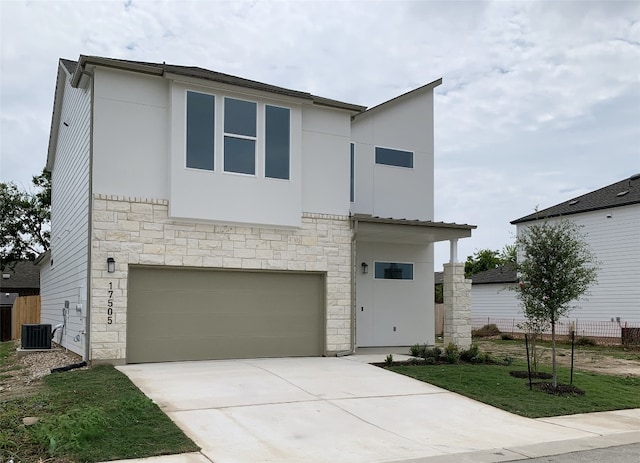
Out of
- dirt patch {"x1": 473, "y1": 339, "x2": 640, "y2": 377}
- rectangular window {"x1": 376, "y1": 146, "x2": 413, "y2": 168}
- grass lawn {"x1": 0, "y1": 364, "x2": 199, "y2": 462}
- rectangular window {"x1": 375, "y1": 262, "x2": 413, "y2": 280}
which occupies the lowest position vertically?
dirt patch {"x1": 473, "y1": 339, "x2": 640, "y2": 377}

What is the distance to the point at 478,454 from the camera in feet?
26.4

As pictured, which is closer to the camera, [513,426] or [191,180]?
[513,426]

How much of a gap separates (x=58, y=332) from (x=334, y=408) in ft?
40.9

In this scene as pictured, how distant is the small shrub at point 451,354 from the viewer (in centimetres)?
1584

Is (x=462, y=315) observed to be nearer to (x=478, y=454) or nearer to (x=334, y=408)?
(x=334, y=408)

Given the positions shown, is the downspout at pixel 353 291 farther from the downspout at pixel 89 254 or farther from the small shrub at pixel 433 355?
the downspout at pixel 89 254

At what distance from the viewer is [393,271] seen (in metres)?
19.3

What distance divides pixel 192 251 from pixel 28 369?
475 centimetres

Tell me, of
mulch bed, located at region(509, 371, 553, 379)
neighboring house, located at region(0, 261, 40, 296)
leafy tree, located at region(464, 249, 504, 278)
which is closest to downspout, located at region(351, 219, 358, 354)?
mulch bed, located at region(509, 371, 553, 379)

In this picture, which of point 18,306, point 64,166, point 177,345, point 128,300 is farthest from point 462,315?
point 18,306

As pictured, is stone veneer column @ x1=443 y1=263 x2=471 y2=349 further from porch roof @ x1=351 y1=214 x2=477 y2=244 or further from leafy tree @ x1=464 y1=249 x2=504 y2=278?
leafy tree @ x1=464 y1=249 x2=504 y2=278

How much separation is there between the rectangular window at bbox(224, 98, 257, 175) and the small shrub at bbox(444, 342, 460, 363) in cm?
686

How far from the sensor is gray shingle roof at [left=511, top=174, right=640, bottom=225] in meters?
29.3

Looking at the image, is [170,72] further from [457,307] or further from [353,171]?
[457,307]
